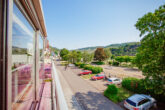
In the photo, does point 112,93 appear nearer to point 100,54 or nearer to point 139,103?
point 139,103

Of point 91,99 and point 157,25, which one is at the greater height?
point 157,25

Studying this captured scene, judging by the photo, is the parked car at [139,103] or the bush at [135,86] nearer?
the parked car at [139,103]

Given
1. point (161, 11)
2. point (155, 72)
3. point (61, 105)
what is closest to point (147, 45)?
point (155, 72)

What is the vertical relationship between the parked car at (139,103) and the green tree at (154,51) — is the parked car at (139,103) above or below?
below

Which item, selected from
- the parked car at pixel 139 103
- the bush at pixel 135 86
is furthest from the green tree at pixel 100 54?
the parked car at pixel 139 103

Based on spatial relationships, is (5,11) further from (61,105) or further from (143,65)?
(143,65)

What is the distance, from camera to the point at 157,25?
185 inches

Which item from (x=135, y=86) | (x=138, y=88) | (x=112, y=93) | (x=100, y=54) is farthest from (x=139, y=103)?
(x=100, y=54)

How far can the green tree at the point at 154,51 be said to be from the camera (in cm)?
434

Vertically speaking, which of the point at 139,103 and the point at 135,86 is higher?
the point at 135,86

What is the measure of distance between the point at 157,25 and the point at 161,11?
2.46 feet

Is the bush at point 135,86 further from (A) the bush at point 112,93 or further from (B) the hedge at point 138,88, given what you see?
(A) the bush at point 112,93

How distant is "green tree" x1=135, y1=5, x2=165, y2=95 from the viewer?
14.2 ft

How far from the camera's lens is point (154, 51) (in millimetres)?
4387
